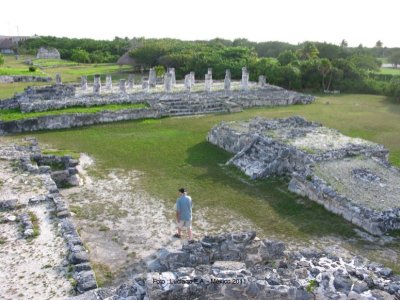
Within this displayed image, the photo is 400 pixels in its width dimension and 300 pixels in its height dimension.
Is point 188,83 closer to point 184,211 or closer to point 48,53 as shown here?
point 184,211

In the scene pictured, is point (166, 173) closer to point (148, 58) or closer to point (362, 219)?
point (362, 219)

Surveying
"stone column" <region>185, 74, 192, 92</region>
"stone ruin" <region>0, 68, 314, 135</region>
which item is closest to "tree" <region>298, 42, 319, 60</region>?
"stone ruin" <region>0, 68, 314, 135</region>

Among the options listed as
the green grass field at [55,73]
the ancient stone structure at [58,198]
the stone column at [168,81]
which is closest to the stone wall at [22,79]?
the green grass field at [55,73]

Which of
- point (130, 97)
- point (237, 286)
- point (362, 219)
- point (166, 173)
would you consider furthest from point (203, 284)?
point (130, 97)

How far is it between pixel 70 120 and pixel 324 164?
49.0ft

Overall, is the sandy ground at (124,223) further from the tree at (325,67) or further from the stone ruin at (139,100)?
the tree at (325,67)

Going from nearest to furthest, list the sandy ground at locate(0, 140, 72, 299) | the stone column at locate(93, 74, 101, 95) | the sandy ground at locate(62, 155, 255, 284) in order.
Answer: the sandy ground at locate(0, 140, 72, 299) < the sandy ground at locate(62, 155, 255, 284) < the stone column at locate(93, 74, 101, 95)

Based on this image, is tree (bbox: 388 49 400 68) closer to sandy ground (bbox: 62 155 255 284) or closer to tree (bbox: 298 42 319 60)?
tree (bbox: 298 42 319 60)

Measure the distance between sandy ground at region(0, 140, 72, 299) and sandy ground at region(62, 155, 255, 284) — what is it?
978 mm

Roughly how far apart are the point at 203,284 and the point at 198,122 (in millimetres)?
18577

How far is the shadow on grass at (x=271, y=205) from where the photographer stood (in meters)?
12.0

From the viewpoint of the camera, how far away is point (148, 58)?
5078 cm

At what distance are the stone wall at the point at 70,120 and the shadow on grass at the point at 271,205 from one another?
923 cm

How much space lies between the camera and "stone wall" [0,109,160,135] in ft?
75.2
